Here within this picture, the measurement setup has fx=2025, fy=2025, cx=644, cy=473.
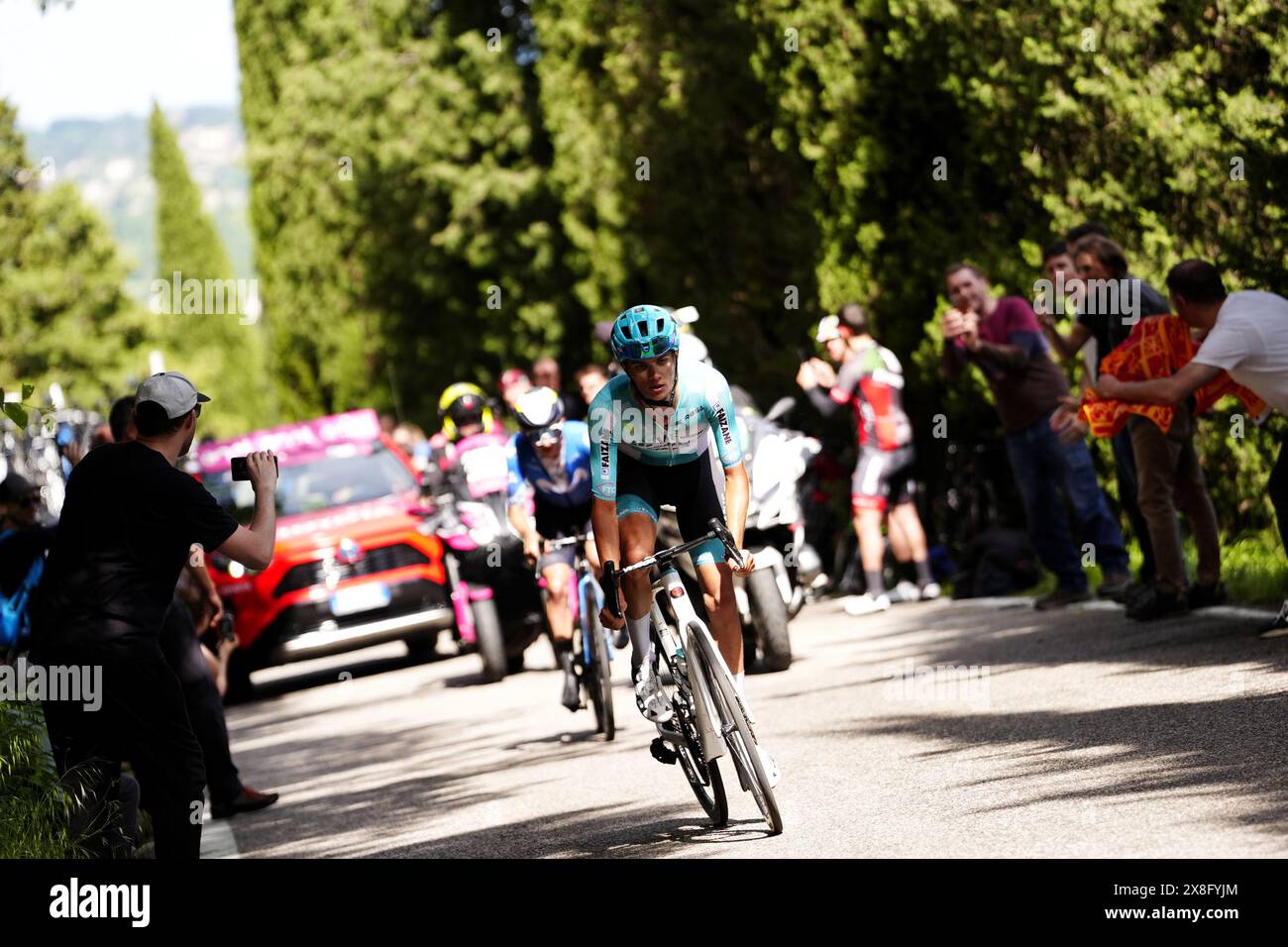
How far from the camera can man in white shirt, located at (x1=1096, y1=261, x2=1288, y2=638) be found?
9727mm

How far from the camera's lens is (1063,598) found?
44.9 ft

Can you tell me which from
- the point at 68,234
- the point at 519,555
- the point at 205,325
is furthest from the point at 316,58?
the point at 205,325

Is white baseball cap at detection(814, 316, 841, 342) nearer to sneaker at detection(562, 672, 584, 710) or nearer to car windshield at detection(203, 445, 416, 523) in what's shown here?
car windshield at detection(203, 445, 416, 523)

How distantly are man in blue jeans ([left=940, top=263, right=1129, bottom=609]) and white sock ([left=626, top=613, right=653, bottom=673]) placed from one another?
563 centimetres

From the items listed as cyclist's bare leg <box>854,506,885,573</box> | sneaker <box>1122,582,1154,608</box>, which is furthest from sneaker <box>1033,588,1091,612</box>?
cyclist's bare leg <box>854,506,885,573</box>

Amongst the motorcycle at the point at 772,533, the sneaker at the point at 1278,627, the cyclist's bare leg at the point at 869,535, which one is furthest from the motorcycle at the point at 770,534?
the sneaker at the point at 1278,627

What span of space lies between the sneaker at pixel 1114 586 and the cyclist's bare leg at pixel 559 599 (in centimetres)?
354

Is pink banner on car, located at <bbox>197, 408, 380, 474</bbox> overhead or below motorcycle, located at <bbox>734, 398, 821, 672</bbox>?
overhead

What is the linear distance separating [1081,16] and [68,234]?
44384mm

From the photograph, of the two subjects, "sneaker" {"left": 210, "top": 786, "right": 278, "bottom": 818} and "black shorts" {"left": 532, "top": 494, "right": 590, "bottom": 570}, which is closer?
"sneaker" {"left": 210, "top": 786, "right": 278, "bottom": 818}

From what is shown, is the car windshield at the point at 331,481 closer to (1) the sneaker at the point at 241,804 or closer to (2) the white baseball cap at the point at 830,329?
(2) the white baseball cap at the point at 830,329

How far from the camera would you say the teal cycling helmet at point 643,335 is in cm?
778

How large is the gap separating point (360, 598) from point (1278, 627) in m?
9.04
